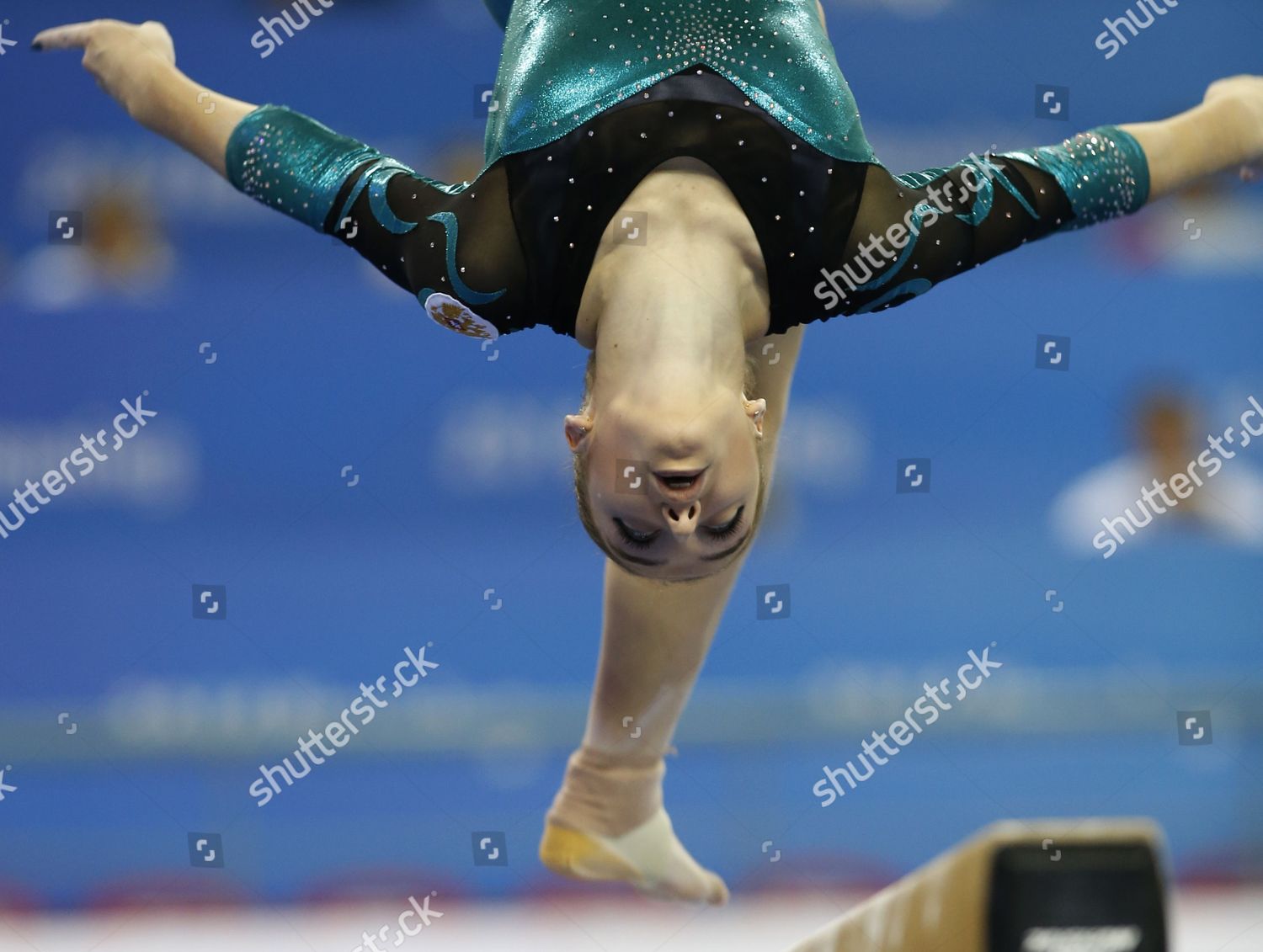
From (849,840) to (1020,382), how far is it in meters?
1.07

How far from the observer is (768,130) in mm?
1560

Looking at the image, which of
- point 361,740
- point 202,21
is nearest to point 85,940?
point 361,740

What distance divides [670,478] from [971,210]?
52cm

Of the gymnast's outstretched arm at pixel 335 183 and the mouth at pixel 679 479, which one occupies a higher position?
the gymnast's outstretched arm at pixel 335 183

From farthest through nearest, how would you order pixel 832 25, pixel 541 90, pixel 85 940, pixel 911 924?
1. pixel 832 25
2. pixel 85 940
3. pixel 541 90
4. pixel 911 924

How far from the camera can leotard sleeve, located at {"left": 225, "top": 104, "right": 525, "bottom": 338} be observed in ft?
5.12

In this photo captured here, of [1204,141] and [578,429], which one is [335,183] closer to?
[578,429]

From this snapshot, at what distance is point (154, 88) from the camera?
6.02 ft

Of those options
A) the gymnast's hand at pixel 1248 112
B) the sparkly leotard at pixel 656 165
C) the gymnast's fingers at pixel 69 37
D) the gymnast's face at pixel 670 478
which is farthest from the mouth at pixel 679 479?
the gymnast's fingers at pixel 69 37

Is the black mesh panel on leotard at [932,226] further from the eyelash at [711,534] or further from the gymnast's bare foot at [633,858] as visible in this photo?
the gymnast's bare foot at [633,858]

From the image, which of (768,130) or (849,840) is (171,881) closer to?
(849,840)

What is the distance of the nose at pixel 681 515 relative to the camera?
1.39 metres

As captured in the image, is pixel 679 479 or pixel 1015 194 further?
pixel 1015 194

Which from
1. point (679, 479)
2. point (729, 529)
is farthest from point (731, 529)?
point (679, 479)
